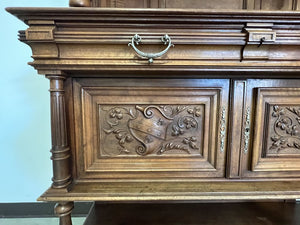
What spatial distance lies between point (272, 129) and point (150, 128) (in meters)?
0.42

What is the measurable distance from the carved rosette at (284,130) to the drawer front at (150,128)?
17 centimetres

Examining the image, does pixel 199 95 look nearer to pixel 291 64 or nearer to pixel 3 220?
pixel 291 64

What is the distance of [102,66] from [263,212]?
90 cm

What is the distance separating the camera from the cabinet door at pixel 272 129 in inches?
26.5

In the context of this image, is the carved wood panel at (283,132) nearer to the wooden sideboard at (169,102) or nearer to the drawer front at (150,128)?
the wooden sideboard at (169,102)

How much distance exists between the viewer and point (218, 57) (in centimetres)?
60

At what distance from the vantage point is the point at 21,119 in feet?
3.65

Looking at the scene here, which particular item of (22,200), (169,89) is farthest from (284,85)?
(22,200)

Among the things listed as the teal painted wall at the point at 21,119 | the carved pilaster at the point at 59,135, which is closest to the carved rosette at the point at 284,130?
the carved pilaster at the point at 59,135

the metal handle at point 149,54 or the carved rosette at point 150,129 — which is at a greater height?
the metal handle at point 149,54

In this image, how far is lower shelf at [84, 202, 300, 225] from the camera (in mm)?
823

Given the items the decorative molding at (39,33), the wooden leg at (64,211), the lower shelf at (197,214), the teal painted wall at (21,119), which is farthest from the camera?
the teal painted wall at (21,119)

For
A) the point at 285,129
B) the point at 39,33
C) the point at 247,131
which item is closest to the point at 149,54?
the point at 39,33

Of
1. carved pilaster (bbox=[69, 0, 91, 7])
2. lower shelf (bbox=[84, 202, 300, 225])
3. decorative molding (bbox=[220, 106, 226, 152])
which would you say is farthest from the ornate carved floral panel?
carved pilaster (bbox=[69, 0, 91, 7])
